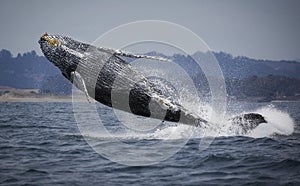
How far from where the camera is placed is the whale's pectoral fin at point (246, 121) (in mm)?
14312

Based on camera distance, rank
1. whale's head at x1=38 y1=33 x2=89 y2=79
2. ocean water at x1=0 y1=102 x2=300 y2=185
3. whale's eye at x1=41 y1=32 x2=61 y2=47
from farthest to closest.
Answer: whale's eye at x1=41 y1=32 x2=61 y2=47, whale's head at x1=38 y1=33 x2=89 y2=79, ocean water at x1=0 y1=102 x2=300 y2=185

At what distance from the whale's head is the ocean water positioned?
Answer: 3159mm

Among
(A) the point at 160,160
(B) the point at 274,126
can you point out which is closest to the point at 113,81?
(A) the point at 160,160

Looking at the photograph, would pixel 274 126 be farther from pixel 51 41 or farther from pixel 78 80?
pixel 51 41

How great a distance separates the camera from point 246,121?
48.7 ft

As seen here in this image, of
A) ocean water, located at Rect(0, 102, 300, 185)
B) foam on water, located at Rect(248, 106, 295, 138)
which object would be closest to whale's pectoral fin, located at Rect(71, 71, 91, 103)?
ocean water, located at Rect(0, 102, 300, 185)

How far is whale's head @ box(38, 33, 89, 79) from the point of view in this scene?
1413 cm

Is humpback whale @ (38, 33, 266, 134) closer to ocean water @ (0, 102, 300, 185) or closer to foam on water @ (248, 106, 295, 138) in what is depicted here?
ocean water @ (0, 102, 300, 185)

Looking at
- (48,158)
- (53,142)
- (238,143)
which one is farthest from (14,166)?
(238,143)

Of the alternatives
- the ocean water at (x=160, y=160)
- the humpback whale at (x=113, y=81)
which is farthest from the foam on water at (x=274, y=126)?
the humpback whale at (x=113, y=81)

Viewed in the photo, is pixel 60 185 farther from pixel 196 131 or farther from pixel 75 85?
pixel 196 131

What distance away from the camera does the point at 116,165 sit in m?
11.3

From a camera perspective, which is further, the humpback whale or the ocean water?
the humpback whale

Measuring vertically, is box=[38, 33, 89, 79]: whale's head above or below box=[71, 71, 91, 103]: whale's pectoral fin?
above
